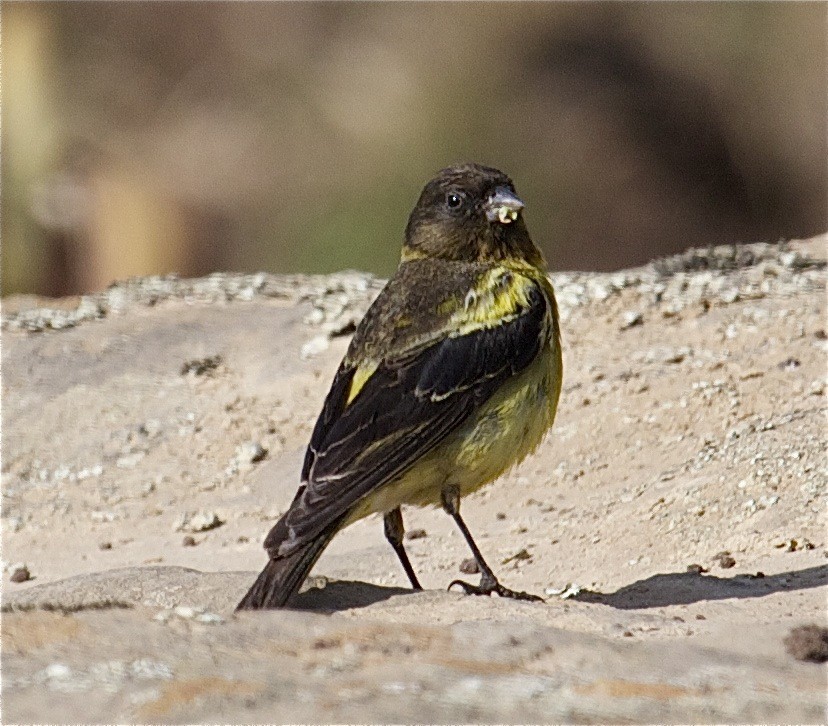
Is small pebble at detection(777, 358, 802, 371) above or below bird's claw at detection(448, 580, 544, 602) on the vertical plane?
above

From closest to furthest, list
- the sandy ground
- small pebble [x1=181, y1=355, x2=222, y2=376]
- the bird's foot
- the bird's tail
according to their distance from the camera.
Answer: the sandy ground
the bird's tail
the bird's foot
small pebble [x1=181, y1=355, x2=222, y2=376]

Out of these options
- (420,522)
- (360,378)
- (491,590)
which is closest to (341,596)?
(491,590)

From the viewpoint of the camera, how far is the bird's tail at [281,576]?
5.49 m

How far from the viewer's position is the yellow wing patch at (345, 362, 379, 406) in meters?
6.33

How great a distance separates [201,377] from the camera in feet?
32.1

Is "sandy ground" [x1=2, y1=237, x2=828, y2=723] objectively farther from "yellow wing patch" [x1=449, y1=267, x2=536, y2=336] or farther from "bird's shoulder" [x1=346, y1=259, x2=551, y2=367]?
"yellow wing patch" [x1=449, y1=267, x2=536, y2=336]

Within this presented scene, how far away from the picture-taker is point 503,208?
688 cm

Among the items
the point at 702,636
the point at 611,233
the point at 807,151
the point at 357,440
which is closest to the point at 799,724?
the point at 702,636

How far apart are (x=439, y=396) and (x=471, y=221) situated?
1020 mm

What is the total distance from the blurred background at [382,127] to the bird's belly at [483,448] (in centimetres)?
915

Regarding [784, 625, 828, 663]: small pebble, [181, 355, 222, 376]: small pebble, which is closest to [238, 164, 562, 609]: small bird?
[784, 625, 828, 663]: small pebble

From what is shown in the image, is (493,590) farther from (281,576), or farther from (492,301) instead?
(492,301)

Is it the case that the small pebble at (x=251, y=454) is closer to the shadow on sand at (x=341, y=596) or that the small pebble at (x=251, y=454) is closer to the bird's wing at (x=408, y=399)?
the bird's wing at (x=408, y=399)

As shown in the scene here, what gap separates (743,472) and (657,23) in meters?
13.5
